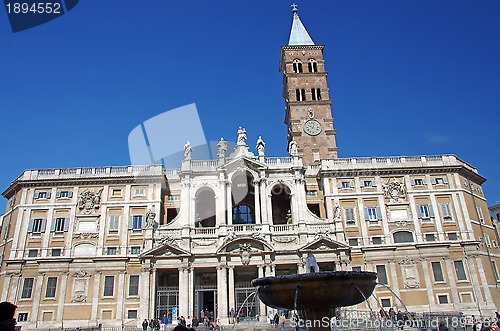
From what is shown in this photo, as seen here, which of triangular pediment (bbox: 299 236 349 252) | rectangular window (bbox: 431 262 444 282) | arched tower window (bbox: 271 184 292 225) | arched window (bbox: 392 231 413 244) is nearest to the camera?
triangular pediment (bbox: 299 236 349 252)

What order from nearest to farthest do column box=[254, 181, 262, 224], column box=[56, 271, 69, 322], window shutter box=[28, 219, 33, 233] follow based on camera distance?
1. column box=[56, 271, 69, 322]
2. column box=[254, 181, 262, 224]
3. window shutter box=[28, 219, 33, 233]

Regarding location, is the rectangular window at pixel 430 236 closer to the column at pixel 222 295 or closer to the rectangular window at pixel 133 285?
the column at pixel 222 295

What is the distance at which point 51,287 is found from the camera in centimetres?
3472

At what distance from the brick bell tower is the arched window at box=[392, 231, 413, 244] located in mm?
11762

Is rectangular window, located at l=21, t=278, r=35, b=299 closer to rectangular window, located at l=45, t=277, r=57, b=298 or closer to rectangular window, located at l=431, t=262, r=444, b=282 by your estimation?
rectangular window, located at l=45, t=277, r=57, b=298

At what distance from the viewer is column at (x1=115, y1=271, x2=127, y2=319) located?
33906mm

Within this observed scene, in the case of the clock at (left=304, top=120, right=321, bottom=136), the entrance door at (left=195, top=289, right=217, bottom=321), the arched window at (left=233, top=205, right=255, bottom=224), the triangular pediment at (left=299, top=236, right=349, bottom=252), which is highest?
the clock at (left=304, top=120, right=321, bottom=136)

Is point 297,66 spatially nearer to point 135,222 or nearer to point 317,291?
point 135,222

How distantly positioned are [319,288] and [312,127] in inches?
1533

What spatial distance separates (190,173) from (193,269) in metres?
8.88

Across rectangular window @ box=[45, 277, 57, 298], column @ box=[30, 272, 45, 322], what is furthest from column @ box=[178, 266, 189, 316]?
column @ box=[30, 272, 45, 322]

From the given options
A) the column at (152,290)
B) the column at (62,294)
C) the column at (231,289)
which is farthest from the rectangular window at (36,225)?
the column at (231,289)

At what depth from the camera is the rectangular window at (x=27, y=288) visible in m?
34.4

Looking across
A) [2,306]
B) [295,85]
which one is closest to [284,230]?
[295,85]
